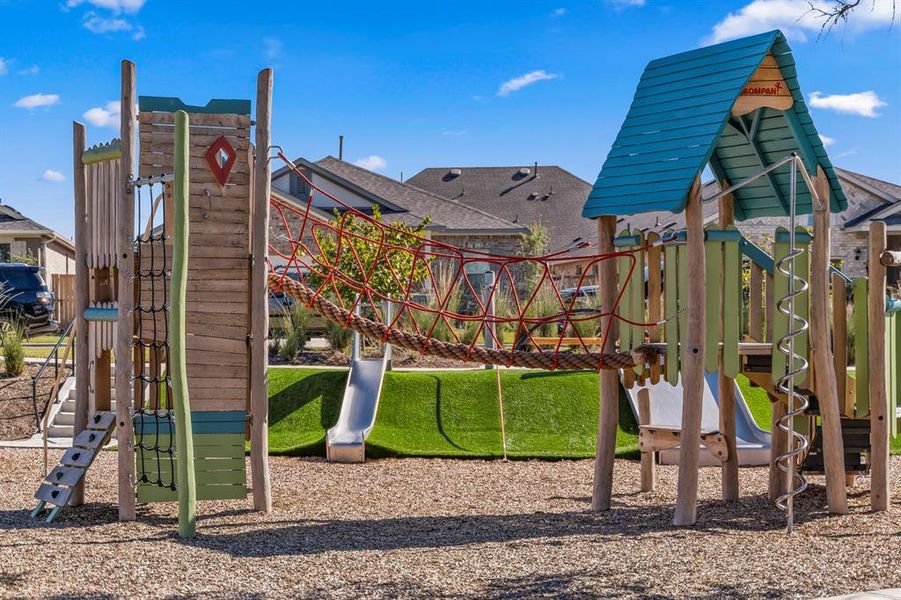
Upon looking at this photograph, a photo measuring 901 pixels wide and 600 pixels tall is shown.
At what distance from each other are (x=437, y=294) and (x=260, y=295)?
1.34 metres

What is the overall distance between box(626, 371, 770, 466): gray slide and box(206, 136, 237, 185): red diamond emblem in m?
4.77

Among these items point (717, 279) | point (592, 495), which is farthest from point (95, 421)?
point (717, 279)

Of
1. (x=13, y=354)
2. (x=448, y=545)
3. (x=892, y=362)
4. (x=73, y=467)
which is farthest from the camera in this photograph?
(x=13, y=354)

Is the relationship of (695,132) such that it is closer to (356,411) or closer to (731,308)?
(731,308)

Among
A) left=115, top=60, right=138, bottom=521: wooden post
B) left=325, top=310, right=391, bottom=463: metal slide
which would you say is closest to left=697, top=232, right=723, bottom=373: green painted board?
left=115, top=60, right=138, bottom=521: wooden post

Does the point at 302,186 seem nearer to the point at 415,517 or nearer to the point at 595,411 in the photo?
the point at 595,411

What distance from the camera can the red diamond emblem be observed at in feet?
24.9

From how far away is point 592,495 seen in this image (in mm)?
8508

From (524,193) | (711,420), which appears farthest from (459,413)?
(524,193)

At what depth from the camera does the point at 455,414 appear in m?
11.9

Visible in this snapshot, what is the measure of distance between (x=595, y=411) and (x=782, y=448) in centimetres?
375

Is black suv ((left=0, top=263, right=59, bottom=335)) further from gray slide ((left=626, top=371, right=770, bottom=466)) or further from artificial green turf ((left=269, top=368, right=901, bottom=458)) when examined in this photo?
gray slide ((left=626, top=371, right=770, bottom=466))

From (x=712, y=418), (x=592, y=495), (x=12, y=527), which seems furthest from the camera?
(x=712, y=418)

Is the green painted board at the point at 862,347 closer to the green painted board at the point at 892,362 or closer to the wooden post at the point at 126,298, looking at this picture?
the green painted board at the point at 892,362
